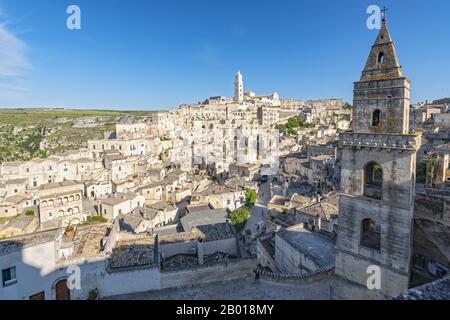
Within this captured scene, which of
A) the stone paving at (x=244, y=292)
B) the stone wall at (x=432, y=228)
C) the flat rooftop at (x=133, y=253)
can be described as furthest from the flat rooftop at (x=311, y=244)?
the flat rooftop at (x=133, y=253)

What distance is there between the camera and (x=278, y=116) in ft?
356

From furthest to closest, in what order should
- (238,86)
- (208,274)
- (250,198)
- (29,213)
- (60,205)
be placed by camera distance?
1. (238,86)
2. (250,198)
3. (29,213)
4. (60,205)
5. (208,274)

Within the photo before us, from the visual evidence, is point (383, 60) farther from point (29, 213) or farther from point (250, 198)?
point (29, 213)

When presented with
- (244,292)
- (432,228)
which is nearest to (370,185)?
(432,228)

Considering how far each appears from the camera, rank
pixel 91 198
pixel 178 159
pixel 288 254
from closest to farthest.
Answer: pixel 288 254 < pixel 91 198 < pixel 178 159

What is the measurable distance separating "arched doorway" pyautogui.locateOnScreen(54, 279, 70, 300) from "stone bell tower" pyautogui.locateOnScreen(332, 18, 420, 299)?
14006 millimetres

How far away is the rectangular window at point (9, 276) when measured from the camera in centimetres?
1285

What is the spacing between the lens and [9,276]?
13031 millimetres

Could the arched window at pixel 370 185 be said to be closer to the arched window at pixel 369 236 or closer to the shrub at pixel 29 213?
the arched window at pixel 369 236

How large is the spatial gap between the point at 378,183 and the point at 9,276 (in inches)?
711
